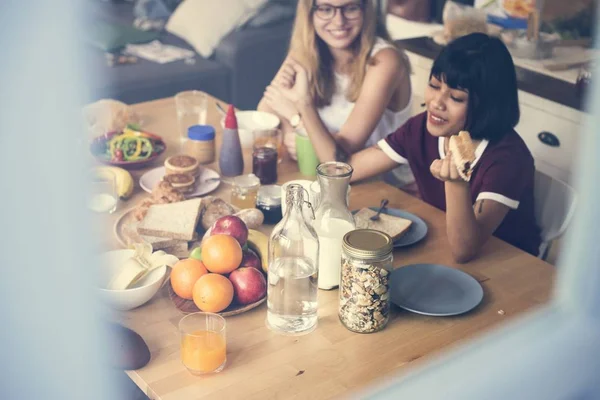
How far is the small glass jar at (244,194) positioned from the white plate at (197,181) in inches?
3.3

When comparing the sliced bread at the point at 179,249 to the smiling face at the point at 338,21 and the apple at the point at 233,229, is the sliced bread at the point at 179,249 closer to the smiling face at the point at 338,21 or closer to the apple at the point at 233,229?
the apple at the point at 233,229

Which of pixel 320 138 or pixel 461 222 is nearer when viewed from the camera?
pixel 461 222

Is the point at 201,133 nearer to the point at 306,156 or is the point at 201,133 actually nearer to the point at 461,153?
the point at 306,156

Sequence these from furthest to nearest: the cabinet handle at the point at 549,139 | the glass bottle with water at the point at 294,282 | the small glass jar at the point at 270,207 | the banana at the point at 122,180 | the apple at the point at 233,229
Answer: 1. the cabinet handle at the point at 549,139
2. the banana at the point at 122,180
3. the small glass jar at the point at 270,207
4. the apple at the point at 233,229
5. the glass bottle with water at the point at 294,282

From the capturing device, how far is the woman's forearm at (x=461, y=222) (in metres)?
1.25

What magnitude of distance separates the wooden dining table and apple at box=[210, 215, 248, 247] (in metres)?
0.12

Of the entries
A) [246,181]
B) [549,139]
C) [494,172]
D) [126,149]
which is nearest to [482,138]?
[494,172]

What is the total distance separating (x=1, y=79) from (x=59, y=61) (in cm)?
1

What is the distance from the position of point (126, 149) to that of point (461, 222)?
0.82 m

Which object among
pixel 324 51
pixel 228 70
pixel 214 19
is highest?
pixel 324 51

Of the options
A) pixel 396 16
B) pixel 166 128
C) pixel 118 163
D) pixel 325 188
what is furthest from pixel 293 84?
pixel 396 16

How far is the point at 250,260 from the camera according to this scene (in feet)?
3.84

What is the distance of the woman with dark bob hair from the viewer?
129cm

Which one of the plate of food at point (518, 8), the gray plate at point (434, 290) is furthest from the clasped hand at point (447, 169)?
the plate of food at point (518, 8)
